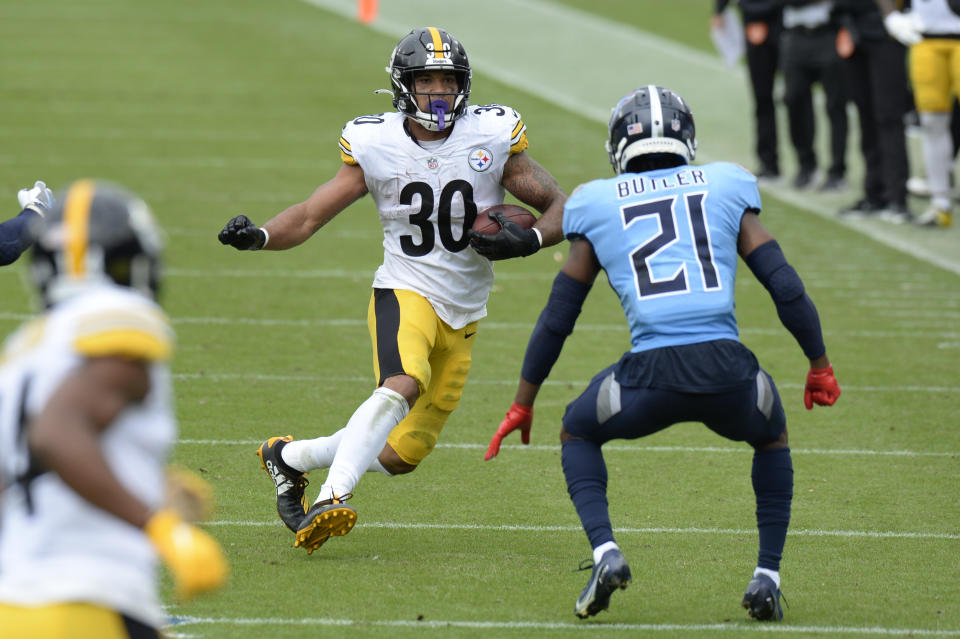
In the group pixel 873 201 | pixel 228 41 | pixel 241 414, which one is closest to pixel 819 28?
pixel 873 201

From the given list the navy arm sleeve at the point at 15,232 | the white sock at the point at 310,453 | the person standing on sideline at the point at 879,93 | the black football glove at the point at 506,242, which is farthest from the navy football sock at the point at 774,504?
the person standing on sideline at the point at 879,93

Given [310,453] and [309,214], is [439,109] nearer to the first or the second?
[309,214]

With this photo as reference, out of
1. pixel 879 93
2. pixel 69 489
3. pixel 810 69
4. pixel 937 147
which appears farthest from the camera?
pixel 810 69

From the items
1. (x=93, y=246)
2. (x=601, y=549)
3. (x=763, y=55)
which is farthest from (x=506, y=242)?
(x=763, y=55)

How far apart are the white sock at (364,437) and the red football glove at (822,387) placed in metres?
1.39

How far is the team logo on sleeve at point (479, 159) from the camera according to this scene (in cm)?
564

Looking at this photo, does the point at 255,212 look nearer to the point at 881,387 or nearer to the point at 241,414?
the point at 241,414

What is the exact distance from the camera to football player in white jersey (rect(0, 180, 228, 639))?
2682 millimetres

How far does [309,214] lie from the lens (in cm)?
562

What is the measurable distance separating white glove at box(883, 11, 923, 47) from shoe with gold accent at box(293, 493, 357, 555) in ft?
23.3

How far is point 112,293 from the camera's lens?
9.17 feet

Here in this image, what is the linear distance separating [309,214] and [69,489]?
2.93 metres

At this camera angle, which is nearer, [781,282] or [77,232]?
[77,232]

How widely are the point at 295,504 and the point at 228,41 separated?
50.5 feet
